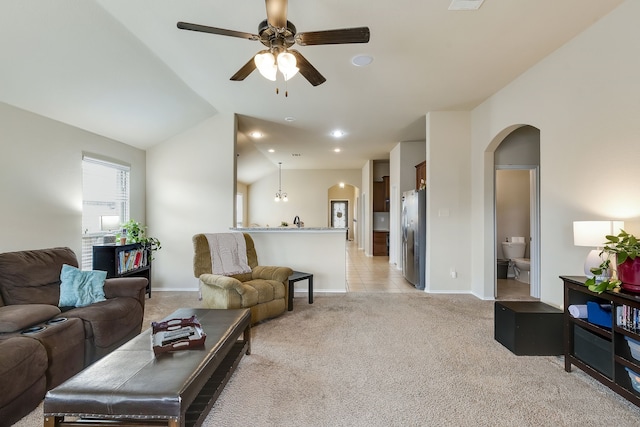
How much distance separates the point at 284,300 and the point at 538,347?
2.64 m

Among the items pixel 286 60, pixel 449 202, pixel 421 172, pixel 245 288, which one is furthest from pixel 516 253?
pixel 286 60

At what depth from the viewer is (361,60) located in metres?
3.19

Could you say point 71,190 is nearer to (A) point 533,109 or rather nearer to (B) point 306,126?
(B) point 306,126

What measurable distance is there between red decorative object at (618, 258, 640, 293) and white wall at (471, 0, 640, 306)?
540 mm

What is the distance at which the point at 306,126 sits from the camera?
561 cm

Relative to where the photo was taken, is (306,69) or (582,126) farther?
(582,126)

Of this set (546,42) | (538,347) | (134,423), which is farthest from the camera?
(546,42)

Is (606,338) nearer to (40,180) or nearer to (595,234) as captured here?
(595,234)

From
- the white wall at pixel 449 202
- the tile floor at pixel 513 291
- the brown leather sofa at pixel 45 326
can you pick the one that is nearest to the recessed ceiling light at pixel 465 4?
the white wall at pixel 449 202

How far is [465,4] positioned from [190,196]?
14.5ft

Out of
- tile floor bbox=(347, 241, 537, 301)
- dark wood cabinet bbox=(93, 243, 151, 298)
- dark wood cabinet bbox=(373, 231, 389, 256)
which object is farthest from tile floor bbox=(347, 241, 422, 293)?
dark wood cabinet bbox=(93, 243, 151, 298)

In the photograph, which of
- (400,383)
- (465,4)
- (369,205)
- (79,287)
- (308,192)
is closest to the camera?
(400,383)

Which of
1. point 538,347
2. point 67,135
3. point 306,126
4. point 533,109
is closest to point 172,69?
point 67,135

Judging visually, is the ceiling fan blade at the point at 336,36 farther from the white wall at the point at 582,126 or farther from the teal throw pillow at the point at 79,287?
the teal throw pillow at the point at 79,287
